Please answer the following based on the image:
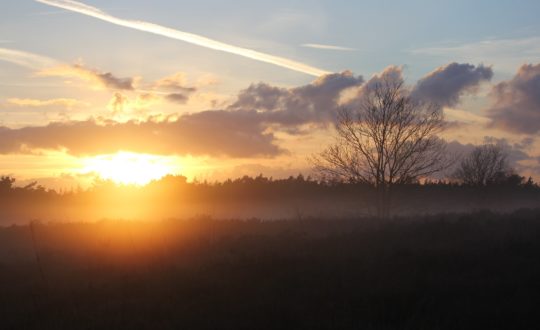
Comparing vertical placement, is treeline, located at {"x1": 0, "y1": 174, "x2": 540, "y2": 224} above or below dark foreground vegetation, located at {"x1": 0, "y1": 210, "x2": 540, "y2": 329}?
above

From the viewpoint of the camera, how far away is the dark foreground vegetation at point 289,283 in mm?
11852

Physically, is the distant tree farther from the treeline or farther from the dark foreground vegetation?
the dark foreground vegetation

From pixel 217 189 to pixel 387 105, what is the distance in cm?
4994

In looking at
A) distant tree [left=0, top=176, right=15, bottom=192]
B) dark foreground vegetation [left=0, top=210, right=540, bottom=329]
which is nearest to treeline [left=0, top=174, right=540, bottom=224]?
distant tree [left=0, top=176, right=15, bottom=192]

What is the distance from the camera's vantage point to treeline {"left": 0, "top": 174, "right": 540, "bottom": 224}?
66750mm

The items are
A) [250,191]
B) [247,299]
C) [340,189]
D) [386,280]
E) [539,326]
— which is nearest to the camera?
[539,326]

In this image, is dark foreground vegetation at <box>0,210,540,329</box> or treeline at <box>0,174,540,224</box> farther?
treeline at <box>0,174,540,224</box>

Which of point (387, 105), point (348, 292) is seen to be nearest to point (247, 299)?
point (348, 292)

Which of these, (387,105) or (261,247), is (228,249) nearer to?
(261,247)

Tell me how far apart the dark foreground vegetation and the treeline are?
3931 centimetres

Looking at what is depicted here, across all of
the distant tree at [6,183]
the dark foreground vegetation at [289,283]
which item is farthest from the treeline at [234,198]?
the dark foreground vegetation at [289,283]

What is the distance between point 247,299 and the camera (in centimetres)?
1317

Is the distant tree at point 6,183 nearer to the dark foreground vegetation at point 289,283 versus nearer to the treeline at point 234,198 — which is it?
the treeline at point 234,198

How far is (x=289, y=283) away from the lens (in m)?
14.3
